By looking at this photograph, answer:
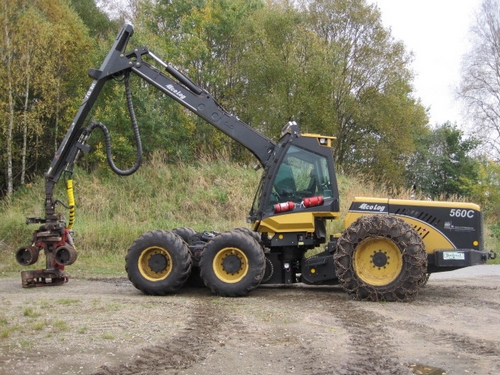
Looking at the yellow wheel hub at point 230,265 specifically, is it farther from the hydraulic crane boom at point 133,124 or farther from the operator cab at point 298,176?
the hydraulic crane boom at point 133,124

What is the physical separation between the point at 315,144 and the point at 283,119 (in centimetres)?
1764

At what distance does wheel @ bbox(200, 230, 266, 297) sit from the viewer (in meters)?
10.4

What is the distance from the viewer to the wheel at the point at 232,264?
1041 cm

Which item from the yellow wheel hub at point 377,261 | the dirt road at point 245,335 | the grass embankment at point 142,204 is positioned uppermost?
the grass embankment at point 142,204

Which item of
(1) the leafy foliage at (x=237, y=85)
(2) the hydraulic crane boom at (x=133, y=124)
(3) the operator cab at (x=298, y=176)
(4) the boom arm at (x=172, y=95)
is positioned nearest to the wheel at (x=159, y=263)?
(2) the hydraulic crane boom at (x=133, y=124)

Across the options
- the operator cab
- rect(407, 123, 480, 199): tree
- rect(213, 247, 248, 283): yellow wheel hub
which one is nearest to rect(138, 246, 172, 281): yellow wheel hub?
rect(213, 247, 248, 283): yellow wheel hub

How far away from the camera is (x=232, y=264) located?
10594 mm

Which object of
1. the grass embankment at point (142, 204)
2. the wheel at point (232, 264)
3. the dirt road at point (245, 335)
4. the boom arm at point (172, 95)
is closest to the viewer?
the dirt road at point (245, 335)

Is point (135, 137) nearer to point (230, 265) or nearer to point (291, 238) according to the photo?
point (230, 265)

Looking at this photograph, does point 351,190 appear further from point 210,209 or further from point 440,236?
point 440,236

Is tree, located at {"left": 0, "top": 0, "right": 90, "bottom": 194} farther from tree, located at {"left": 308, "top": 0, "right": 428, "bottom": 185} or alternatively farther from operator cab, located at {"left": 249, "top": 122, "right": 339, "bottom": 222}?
operator cab, located at {"left": 249, "top": 122, "right": 339, "bottom": 222}

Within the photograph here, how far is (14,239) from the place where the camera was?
1897 cm

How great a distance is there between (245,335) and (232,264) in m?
3.23

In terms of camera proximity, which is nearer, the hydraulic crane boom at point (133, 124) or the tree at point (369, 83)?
the hydraulic crane boom at point (133, 124)
